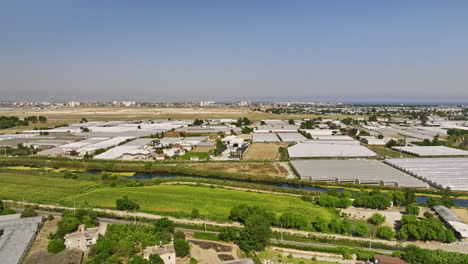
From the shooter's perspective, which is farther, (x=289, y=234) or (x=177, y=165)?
(x=177, y=165)

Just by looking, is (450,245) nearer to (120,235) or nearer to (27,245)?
(120,235)

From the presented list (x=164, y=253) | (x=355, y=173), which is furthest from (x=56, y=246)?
(x=355, y=173)

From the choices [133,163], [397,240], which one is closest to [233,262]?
[397,240]

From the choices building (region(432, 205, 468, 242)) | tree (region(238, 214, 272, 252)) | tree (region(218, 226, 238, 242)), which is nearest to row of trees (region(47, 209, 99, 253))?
→ tree (region(218, 226, 238, 242))

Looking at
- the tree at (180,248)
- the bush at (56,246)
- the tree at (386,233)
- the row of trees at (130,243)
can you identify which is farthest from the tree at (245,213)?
the bush at (56,246)

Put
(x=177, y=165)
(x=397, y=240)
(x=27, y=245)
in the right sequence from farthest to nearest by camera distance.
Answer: (x=177, y=165)
(x=397, y=240)
(x=27, y=245)

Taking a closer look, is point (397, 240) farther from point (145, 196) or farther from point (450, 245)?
point (145, 196)

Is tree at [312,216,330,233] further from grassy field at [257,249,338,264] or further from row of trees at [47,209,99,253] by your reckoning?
row of trees at [47,209,99,253]

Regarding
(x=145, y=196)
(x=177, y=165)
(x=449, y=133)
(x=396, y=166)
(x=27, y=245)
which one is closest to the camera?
(x=27, y=245)
